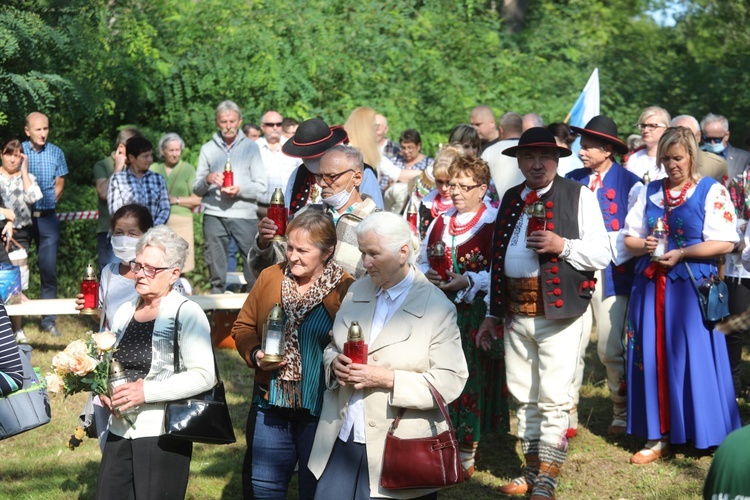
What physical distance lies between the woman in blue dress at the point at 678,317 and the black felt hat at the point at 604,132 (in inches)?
26.7

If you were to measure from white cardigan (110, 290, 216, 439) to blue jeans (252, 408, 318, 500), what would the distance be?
476 millimetres

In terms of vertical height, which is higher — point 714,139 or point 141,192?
point 714,139

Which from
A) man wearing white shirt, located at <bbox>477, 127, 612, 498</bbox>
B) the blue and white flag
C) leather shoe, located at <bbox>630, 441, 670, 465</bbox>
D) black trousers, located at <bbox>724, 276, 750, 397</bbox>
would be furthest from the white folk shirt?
the blue and white flag

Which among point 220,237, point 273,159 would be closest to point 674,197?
point 220,237

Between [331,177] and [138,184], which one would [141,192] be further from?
[331,177]

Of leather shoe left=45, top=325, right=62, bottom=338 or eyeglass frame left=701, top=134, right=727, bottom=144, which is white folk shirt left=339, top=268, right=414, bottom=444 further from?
leather shoe left=45, top=325, right=62, bottom=338

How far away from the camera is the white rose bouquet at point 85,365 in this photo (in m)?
4.78

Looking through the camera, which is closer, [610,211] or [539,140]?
[539,140]

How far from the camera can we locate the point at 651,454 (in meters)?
7.36

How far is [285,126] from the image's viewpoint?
1278 cm

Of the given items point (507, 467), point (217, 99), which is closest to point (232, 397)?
point (507, 467)

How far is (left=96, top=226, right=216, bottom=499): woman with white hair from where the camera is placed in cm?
494

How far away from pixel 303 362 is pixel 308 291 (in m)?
0.36

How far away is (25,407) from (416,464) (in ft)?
6.26
